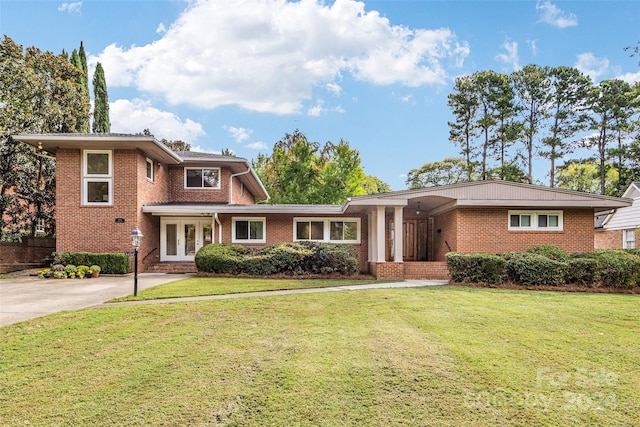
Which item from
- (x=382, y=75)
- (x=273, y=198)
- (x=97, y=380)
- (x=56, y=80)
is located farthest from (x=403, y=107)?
(x=97, y=380)

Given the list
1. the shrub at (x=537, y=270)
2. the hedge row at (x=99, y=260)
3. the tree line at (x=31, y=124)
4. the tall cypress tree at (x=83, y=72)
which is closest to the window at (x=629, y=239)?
the shrub at (x=537, y=270)

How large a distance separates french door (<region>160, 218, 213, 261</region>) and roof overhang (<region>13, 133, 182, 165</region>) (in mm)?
3412

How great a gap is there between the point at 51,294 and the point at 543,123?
1372 inches

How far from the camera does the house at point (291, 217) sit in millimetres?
14594

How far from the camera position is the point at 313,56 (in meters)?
22.9

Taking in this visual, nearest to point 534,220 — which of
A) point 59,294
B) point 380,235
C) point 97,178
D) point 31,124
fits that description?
point 380,235

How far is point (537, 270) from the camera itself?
11719mm

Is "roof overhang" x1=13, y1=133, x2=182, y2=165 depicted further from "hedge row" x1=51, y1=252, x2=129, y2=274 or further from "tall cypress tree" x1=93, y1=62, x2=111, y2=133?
"tall cypress tree" x1=93, y1=62, x2=111, y2=133

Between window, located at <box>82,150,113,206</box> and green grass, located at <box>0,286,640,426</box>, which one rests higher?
window, located at <box>82,150,113,206</box>

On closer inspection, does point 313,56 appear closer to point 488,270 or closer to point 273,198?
point 273,198

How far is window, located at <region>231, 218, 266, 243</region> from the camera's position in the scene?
1745 centimetres

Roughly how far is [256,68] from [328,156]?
11.1 metres

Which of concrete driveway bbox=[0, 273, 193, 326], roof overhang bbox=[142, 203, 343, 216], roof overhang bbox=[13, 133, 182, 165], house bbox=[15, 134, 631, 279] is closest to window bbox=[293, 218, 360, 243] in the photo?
house bbox=[15, 134, 631, 279]

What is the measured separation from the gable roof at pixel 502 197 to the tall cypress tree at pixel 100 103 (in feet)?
70.3
